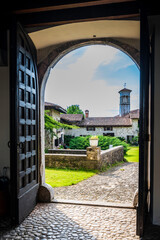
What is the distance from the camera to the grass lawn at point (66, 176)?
5949 millimetres

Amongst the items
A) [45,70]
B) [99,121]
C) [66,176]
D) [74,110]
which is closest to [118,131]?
[99,121]

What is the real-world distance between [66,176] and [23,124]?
13.8 ft

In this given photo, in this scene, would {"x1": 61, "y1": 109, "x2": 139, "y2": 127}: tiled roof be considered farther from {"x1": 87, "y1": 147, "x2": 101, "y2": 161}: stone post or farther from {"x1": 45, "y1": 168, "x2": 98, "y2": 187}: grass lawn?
{"x1": 45, "y1": 168, "x2": 98, "y2": 187}: grass lawn

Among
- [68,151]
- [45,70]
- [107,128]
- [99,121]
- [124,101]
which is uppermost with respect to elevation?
[124,101]

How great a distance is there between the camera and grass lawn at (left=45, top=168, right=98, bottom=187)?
5.95m

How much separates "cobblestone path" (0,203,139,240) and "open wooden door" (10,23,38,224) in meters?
0.22

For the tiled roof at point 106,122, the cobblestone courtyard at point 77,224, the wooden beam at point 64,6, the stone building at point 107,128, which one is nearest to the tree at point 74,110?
the tiled roof at point 106,122

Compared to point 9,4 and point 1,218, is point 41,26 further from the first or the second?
point 1,218

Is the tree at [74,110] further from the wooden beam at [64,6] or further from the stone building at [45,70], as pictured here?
the wooden beam at [64,6]

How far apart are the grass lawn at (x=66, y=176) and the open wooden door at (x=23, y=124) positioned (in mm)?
2425

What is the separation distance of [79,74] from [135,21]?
132 ft

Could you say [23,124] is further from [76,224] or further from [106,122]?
[106,122]

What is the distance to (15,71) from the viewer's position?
9.31 ft

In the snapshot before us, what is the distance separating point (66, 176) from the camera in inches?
270
